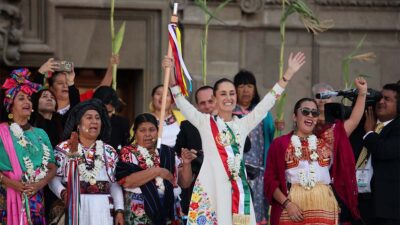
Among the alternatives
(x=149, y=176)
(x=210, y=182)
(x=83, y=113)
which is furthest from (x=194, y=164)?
(x=83, y=113)

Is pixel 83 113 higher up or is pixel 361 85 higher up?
pixel 361 85

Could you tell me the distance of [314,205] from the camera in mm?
13234

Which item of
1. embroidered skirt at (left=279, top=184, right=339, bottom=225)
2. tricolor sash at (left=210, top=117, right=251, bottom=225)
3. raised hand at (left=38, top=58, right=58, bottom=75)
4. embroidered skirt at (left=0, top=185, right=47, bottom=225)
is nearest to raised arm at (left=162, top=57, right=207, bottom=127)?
tricolor sash at (left=210, top=117, right=251, bottom=225)

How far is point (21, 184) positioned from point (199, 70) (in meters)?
4.67

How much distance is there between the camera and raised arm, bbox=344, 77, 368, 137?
13430 mm

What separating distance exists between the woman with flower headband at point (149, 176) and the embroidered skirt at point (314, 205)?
941 millimetres

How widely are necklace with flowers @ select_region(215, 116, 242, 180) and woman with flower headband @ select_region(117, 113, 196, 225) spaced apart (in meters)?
0.32

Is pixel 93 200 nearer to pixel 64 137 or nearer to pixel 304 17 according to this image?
pixel 64 137

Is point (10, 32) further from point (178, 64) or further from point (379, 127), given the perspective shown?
point (379, 127)

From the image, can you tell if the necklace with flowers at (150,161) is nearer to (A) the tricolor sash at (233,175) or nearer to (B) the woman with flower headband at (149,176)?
(B) the woman with flower headband at (149,176)

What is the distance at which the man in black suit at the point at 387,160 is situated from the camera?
13845 millimetres

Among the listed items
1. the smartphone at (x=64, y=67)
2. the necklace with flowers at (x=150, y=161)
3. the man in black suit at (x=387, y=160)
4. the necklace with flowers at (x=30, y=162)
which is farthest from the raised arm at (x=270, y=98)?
the smartphone at (x=64, y=67)

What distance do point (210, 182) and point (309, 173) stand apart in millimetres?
986

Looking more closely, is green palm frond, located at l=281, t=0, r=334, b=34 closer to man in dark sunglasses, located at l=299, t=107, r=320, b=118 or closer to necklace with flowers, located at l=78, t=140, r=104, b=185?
man in dark sunglasses, located at l=299, t=107, r=320, b=118
